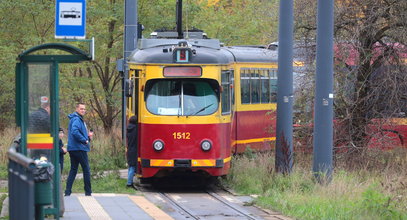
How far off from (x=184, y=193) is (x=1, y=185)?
396 centimetres

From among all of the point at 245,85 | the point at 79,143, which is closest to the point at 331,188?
the point at 79,143

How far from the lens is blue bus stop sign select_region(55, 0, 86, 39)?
38.1ft

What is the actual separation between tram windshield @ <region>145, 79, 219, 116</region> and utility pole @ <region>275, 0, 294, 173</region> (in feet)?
4.71

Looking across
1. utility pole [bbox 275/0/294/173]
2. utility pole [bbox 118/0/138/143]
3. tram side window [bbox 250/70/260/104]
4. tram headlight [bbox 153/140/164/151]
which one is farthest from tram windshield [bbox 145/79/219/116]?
tram side window [bbox 250/70/260/104]

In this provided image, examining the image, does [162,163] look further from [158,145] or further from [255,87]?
[255,87]

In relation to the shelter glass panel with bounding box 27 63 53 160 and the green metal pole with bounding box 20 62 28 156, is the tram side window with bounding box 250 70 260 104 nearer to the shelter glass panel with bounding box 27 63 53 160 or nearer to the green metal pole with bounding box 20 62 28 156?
the shelter glass panel with bounding box 27 63 53 160

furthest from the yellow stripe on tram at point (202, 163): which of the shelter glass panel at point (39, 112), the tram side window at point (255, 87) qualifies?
the shelter glass panel at point (39, 112)

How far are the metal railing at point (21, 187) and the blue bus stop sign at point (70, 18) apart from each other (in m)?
3.14

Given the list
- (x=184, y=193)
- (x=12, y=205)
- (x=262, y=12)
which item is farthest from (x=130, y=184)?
(x=262, y=12)

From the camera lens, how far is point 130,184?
18016mm

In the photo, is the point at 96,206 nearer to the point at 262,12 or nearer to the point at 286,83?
the point at 286,83

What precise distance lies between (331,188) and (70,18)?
20.7 feet

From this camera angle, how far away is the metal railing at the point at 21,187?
7.51 meters

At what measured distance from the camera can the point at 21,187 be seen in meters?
7.91
